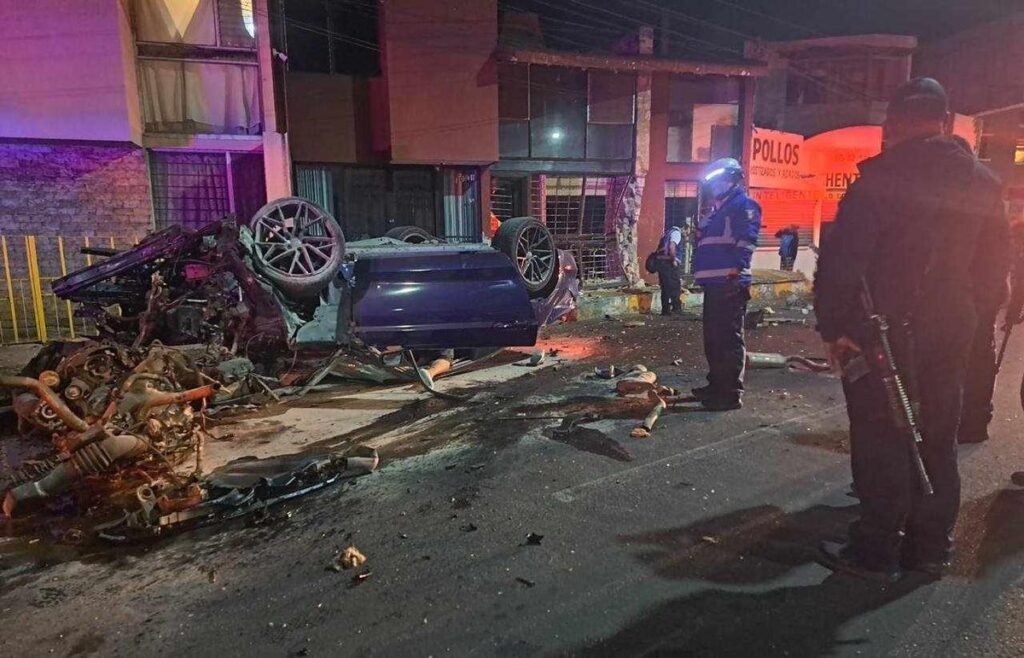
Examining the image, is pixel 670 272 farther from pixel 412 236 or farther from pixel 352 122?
pixel 352 122

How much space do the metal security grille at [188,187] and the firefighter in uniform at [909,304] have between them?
10783 millimetres

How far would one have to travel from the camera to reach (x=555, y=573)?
2680 millimetres

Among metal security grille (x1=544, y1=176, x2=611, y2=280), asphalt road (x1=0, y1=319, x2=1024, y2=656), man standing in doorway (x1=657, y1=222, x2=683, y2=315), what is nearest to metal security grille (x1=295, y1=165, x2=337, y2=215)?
metal security grille (x1=544, y1=176, x2=611, y2=280)

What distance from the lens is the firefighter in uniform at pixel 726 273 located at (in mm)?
4836

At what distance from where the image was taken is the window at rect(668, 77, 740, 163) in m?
17.1

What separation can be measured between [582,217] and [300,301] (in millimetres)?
10723

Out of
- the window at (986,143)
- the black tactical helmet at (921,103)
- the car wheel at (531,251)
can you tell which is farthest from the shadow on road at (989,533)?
the window at (986,143)

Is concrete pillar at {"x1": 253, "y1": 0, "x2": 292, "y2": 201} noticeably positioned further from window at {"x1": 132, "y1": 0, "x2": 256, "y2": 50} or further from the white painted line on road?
the white painted line on road

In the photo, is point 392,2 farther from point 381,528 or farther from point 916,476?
point 916,476

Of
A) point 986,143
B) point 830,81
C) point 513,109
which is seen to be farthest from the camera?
point 986,143

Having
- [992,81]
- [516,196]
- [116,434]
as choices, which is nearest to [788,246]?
[516,196]

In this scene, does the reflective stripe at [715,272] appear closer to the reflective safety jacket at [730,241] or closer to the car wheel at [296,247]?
the reflective safety jacket at [730,241]

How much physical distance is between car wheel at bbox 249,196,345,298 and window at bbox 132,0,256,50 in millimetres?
5902

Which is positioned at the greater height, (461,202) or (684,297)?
(461,202)
